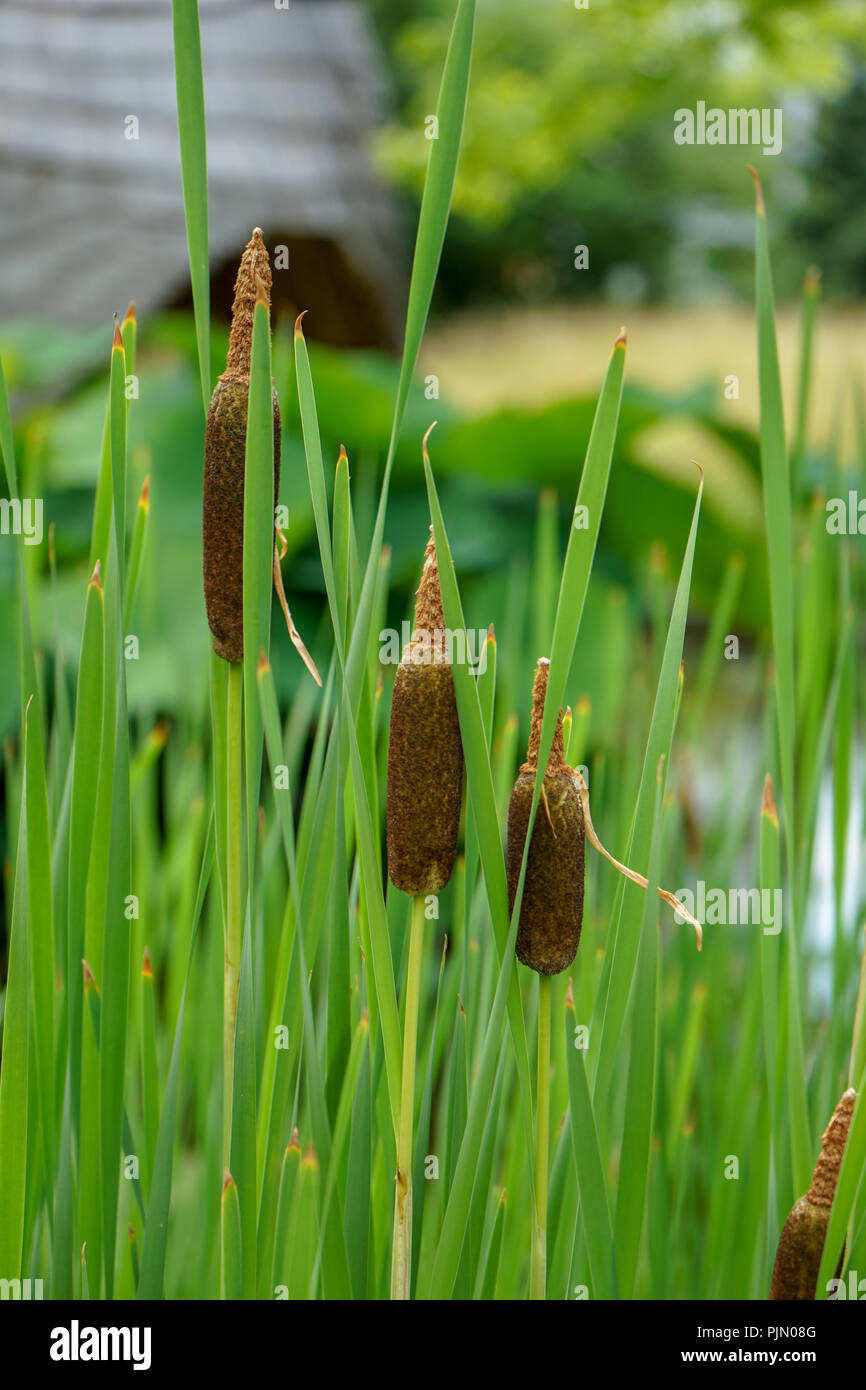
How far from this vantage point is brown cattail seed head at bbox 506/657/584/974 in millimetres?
187

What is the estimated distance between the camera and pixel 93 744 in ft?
0.72

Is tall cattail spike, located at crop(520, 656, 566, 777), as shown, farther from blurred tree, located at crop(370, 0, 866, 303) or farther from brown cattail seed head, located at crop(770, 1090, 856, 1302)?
blurred tree, located at crop(370, 0, 866, 303)

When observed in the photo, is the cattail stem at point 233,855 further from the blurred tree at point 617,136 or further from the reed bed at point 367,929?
the blurred tree at point 617,136

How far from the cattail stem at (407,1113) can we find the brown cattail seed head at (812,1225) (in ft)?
0.23

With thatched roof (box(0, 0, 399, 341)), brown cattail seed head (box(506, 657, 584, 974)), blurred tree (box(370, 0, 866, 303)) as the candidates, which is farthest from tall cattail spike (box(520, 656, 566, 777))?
thatched roof (box(0, 0, 399, 341))

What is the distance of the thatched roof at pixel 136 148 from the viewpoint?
1627mm

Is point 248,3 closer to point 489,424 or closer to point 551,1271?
point 489,424

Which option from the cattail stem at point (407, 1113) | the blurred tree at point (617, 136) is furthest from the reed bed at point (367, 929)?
the blurred tree at point (617, 136)

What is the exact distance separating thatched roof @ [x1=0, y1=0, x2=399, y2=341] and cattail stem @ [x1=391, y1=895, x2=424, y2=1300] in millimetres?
1607

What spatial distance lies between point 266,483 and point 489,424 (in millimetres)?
1036

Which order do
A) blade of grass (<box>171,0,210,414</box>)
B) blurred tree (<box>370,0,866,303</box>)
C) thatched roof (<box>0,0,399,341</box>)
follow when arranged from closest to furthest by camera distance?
blade of grass (<box>171,0,210,414</box>)
thatched roof (<box>0,0,399,341</box>)
blurred tree (<box>370,0,866,303</box>)

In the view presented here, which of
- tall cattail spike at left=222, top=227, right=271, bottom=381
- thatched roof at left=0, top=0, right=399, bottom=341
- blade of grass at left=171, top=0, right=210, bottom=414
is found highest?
thatched roof at left=0, top=0, right=399, bottom=341

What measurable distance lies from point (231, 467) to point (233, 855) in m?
0.07
